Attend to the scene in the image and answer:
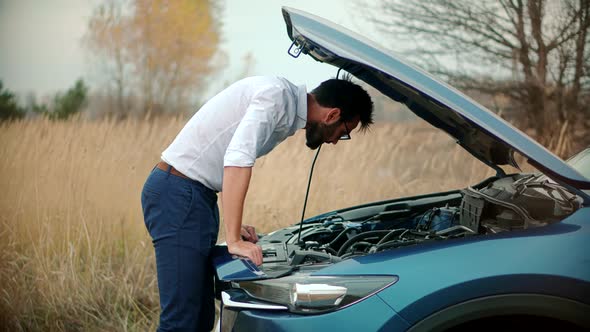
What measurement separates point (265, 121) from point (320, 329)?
2.82 feet

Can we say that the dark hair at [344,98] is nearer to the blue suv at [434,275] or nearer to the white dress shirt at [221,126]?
the white dress shirt at [221,126]

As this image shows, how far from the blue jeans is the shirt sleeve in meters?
0.37

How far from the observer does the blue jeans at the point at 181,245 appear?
10.2 ft

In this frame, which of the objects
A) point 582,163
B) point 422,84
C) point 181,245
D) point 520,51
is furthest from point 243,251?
point 520,51

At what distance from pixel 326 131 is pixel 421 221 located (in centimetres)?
79

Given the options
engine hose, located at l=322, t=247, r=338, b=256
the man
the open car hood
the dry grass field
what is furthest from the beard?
the dry grass field

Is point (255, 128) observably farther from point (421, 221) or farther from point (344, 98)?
point (421, 221)

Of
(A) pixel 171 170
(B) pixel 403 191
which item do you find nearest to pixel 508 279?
(A) pixel 171 170

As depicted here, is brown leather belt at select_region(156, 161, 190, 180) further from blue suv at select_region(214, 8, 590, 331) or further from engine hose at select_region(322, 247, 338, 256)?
engine hose at select_region(322, 247, 338, 256)

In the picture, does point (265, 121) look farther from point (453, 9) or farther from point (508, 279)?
point (453, 9)

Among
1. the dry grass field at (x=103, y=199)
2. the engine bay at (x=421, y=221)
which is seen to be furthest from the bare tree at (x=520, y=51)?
the engine bay at (x=421, y=221)

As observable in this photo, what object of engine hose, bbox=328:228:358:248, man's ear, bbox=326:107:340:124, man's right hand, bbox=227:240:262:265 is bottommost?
man's right hand, bbox=227:240:262:265

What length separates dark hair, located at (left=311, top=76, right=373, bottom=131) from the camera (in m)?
3.14

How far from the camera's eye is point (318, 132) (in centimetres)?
321
